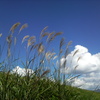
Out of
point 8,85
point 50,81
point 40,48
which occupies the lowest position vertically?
point 8,85

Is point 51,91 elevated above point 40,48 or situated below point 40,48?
below

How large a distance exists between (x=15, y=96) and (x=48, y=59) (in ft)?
9.55

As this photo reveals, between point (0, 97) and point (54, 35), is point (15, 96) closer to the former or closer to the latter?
point (0, 97)

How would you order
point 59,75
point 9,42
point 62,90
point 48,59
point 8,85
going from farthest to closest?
point 48,59
point 59,75
point 62,90
point 9,42
point 8,85

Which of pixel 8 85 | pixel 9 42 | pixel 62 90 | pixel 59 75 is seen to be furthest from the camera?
pixel 59 75

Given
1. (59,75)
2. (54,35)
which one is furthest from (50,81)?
(54,35)

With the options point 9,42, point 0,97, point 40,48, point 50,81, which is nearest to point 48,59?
point 50,81

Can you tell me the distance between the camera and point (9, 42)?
18.1ft

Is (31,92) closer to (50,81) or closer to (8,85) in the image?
(8,85)

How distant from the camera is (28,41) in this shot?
612cm

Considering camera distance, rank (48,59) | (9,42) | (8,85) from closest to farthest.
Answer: (8,85) → (9,42) → (48,59)

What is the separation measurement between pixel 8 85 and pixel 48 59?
303cm

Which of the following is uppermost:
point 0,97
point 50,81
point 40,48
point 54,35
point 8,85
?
point 54,35

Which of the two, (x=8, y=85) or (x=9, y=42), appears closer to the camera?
(x=8, y=85)
